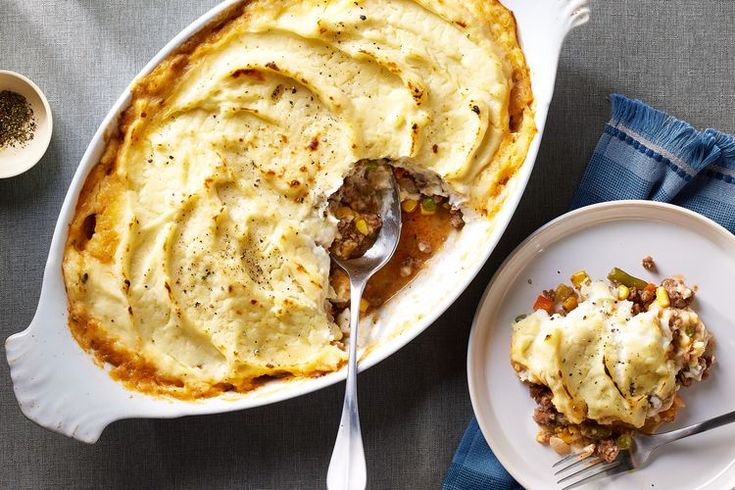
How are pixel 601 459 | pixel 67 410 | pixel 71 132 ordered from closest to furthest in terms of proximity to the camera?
pixel 67 410
pixel 601 459
pixel 71 132

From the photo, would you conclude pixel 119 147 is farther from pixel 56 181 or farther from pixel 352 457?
pixel 352 457

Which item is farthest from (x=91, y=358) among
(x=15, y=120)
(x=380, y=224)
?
(x=380, y=224)

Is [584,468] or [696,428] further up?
[696,428]

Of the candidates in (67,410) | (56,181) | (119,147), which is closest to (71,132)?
(56,181)

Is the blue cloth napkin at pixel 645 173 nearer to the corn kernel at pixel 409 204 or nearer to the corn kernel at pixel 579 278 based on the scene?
the corn kernel at pixel 579 278

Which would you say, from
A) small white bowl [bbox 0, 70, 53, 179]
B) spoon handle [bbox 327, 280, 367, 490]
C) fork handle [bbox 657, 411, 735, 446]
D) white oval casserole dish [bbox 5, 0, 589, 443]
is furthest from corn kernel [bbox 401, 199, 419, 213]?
small white bowl [bbox 0, 70, 53, 179]

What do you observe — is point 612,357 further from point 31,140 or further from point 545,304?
point 31,140
